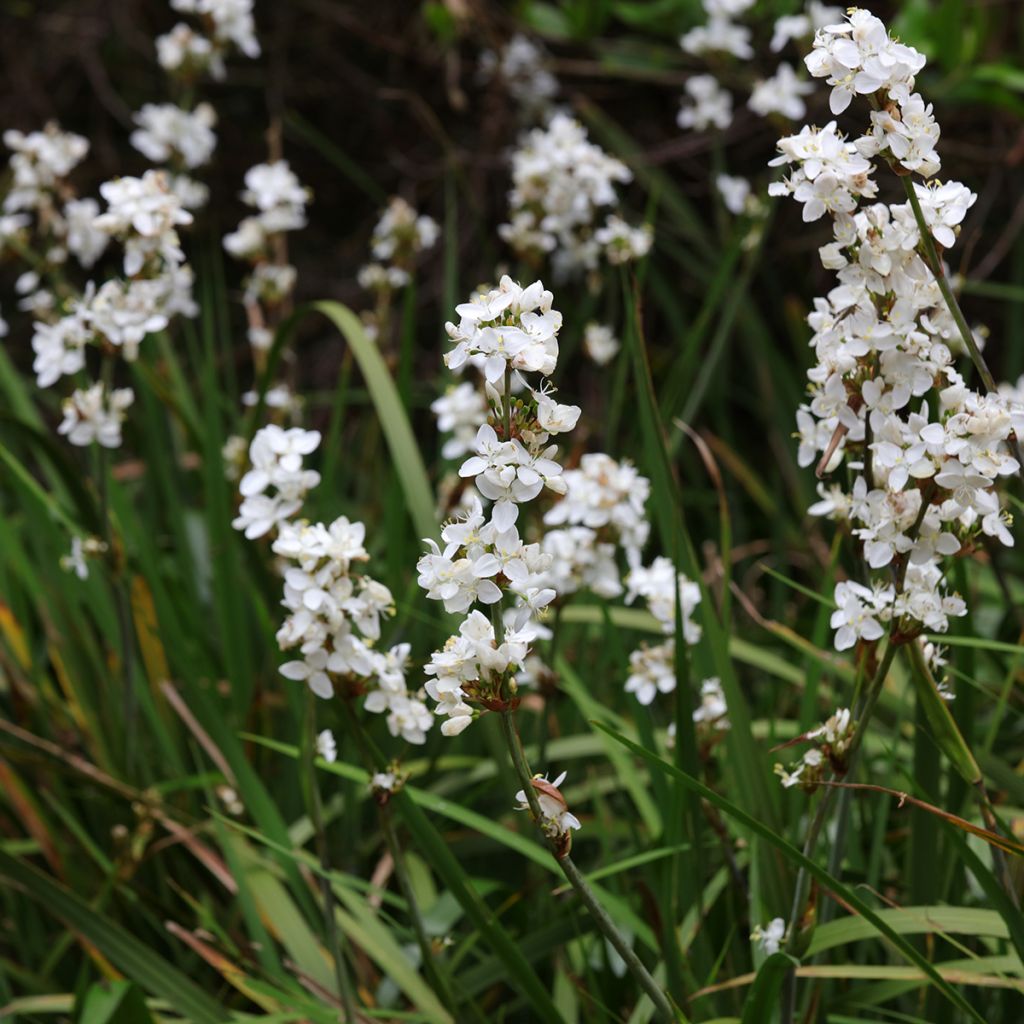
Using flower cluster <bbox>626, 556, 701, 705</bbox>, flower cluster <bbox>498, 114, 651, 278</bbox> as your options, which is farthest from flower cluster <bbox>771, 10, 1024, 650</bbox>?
flower cluster <bbox>498, 114, 651, 278</bbox>

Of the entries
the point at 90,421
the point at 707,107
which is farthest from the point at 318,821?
the point at 707,107

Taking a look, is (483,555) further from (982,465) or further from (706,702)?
(706,702)

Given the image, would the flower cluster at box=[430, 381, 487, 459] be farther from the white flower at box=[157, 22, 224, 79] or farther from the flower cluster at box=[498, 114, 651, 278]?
the white flower at box=[157, 22, 224, 79]

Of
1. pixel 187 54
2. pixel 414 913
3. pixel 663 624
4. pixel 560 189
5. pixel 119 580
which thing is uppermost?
pixel 187 54

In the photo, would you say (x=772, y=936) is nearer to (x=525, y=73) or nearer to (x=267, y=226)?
(x=267, y=226)

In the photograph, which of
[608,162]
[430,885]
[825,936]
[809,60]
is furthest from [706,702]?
[608,162]

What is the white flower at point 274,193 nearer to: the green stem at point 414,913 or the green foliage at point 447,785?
the green foliage at point 447,785
